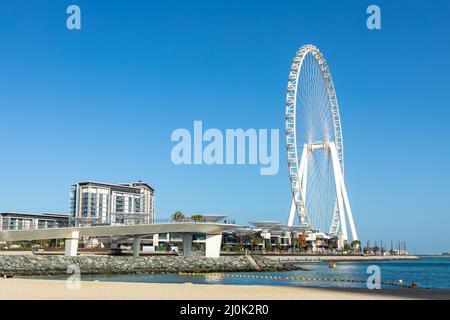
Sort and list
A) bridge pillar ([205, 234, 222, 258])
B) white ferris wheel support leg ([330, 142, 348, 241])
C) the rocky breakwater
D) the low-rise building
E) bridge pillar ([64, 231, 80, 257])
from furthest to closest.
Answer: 1. the low-rise building
2. white ferris wheel support leg ([330, 142, 348, 241])
3. bridge pillar ([205, 234, 222, 258])
4. bridge pillar ([64, 231, 80, 257])
5. the rocky breakwater

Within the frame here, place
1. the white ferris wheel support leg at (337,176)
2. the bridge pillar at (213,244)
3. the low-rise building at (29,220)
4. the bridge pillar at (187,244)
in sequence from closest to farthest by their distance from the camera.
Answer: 1. the bridge pillar at (213,244)
2. the bridge pillar at (187,244)
3. the white ferris wheel support leg at (337,176)
4. the low-rise building at (29,220)

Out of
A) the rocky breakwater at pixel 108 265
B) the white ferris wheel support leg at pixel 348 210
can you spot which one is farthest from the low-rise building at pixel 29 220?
the rocky breakwater at pixel 108 265

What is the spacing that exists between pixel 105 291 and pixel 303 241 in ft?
489

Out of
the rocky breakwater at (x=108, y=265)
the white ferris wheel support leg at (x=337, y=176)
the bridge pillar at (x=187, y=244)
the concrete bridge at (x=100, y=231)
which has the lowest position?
the rocky breakwater at (x=108, y=265)

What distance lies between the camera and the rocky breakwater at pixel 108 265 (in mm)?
60281

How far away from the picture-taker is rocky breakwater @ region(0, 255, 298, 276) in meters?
60.3

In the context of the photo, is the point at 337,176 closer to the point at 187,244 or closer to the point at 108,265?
the point at 187,244

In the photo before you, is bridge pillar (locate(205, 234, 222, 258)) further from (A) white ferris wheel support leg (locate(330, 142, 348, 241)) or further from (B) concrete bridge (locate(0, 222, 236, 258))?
(A) white ferris wheel support leg (locate(330, 142, 348, 241))

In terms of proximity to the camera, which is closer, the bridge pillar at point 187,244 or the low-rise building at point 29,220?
the bridge pillar at point 187,244

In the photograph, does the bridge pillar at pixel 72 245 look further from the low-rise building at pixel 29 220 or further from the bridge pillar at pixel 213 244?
the low-rise building at pixel 29 220

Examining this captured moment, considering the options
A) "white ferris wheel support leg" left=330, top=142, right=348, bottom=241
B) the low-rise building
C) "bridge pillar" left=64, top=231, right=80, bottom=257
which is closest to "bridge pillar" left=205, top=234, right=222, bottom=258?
"bridge pillar" left=64, top=231, right=80, bottom=257

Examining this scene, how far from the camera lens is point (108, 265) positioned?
64750 mm

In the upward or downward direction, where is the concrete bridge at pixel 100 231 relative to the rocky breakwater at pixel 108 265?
upward
